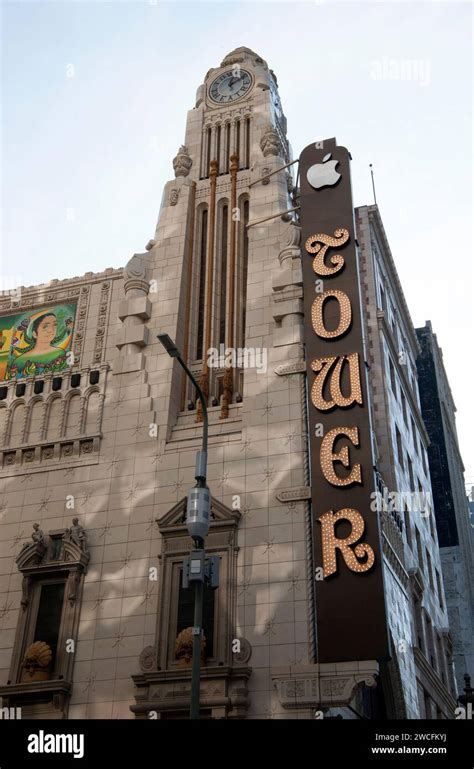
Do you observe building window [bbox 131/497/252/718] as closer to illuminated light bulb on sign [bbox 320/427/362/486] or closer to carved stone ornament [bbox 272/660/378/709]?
carved stone ornament [bbox 272/660/378/709]

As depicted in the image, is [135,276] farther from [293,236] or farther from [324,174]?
[324,174]

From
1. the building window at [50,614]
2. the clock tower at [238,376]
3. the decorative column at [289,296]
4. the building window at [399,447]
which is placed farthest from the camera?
the building window at [399,447]

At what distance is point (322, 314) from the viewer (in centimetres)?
3073

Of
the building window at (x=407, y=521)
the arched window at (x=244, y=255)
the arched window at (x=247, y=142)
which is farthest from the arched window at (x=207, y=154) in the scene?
the building window at (x=407, y=521)

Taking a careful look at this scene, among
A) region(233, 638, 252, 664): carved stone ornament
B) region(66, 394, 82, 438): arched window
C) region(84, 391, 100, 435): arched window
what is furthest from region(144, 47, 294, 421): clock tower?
region(233, 638, 252, 664): carved stone ornament

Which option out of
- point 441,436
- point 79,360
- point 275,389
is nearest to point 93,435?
point 79,360

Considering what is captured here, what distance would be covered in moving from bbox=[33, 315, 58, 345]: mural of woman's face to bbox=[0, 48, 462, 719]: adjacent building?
11 centimetres

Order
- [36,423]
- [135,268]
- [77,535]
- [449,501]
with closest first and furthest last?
1. [77,535]
2. [36,423]
3. [135,268]
4. [449,501]

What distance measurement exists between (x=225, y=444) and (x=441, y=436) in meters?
42.7

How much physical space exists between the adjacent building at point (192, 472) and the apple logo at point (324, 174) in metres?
1.62

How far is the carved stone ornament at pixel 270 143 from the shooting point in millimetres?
37344

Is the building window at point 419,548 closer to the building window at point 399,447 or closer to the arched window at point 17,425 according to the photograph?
the building window at point 399,447

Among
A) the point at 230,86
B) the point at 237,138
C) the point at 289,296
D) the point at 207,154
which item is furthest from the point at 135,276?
the point at 230,86

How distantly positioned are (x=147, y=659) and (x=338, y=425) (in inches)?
400
